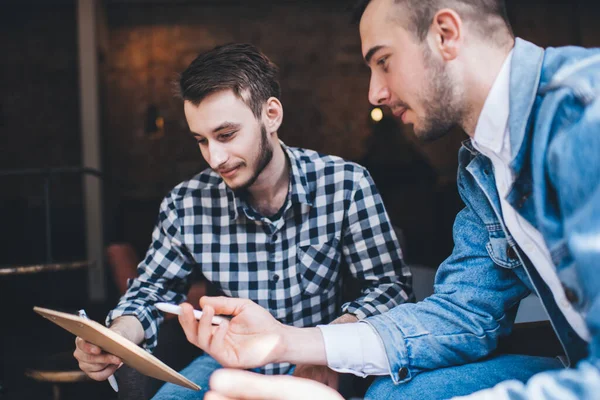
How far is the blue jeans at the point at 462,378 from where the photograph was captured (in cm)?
116

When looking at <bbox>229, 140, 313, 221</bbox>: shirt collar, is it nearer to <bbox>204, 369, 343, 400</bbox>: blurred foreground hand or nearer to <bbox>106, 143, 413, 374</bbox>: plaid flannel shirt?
<bbox>106, 143, 413, 374</bbox>: plaid flannel shirt

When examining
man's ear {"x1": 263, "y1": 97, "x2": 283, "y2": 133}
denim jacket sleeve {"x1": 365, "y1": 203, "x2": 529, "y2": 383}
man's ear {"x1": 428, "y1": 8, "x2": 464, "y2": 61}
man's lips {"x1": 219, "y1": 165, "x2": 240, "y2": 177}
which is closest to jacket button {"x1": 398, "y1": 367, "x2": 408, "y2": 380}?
denim jacket sleeve {"x1": 365, "y1": 203, "x2": 529, "y2": 383}

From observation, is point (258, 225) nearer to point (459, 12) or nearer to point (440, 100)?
point (440, 100)

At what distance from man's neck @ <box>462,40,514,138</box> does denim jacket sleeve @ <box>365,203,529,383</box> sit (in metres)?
0.33

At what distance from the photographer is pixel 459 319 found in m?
1.25

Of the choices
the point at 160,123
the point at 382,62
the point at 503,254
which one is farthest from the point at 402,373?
the point at 160,123

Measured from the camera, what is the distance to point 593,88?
2.73 ft

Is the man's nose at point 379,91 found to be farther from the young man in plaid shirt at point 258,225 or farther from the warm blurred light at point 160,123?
the warm blurred light at point 160,123

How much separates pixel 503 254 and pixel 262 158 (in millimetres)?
847

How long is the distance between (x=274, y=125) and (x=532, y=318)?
1029 mm

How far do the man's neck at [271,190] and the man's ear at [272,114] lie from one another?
Result: 0.21 ft

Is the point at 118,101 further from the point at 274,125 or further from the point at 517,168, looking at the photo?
the point at 517,168

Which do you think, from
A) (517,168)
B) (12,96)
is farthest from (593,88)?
(12,96)

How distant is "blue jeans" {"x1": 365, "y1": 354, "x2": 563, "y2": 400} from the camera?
1.16 metres
